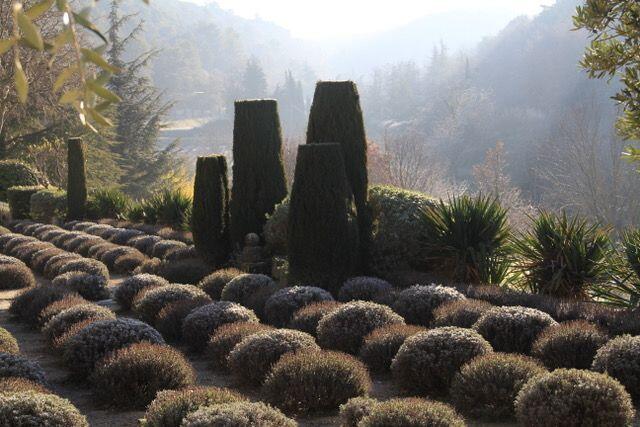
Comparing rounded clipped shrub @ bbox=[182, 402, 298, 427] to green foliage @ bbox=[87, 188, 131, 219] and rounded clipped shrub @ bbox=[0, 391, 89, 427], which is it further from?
green foliage @ bbox=[87, 188, 131, 219]

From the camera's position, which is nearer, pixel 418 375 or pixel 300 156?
pixel 418 375

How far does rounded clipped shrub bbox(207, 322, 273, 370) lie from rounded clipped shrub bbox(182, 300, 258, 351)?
1.46 ft

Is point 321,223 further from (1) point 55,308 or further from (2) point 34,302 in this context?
(2) point 34,302

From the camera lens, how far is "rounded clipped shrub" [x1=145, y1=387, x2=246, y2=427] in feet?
15.9

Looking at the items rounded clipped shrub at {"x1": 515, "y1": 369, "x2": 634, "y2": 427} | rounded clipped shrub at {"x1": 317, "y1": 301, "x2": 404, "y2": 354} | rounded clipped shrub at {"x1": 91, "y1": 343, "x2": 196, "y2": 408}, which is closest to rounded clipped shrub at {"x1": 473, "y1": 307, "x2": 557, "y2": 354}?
rounded clipped shrub at {"x1": 317, "y1": 301, "x2": 404, "y2": 354}

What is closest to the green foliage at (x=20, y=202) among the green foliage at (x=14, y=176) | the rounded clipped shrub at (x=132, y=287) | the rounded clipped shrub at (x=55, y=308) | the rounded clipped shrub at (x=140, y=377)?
the green foliage at (x=14, y=176)

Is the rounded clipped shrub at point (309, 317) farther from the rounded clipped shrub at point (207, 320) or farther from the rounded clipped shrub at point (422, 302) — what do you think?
the rounded clipped shrub at point (422, 302)

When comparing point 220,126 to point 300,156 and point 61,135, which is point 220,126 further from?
point 300,156

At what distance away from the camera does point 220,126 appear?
394ft

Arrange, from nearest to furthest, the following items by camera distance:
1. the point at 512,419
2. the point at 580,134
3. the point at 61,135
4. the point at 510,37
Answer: the point at 512,419, the point at 61,135, the point at 580,134, the point at 510,37

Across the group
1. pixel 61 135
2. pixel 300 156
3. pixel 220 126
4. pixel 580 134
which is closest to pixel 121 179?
pixel 61 135

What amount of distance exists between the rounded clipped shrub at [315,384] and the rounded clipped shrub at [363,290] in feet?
11.1

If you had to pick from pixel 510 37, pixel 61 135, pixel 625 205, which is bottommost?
pixel 625 205

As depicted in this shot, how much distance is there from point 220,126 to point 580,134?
8527 centimetres
